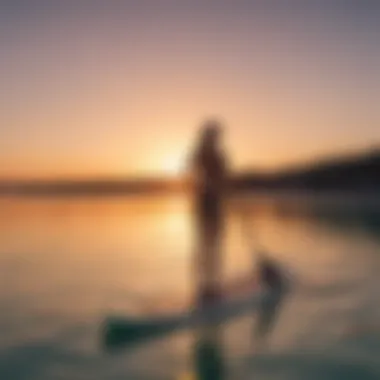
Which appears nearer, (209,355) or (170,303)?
(209,355)

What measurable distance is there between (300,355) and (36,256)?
3977 mm

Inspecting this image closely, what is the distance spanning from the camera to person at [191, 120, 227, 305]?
335cm

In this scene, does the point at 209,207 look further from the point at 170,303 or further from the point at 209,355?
the point at 209,355

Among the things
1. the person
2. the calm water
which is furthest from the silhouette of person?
the person

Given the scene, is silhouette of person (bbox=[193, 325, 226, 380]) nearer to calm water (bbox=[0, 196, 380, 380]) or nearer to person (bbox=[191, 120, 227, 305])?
calm water (bbox=[0, 196, 380, 380])

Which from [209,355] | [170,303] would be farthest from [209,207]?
[209,355]

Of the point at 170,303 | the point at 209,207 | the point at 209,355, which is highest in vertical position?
the point at 209,207

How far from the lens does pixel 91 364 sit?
2.74 meters

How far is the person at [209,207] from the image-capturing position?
3.35 metres

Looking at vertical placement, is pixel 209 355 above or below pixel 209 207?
below

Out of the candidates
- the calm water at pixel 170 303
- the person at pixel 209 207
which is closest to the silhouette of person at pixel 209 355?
the calm water at pixel 170 303

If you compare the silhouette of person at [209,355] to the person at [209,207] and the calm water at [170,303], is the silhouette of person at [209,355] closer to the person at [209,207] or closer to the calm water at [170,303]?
the calm water at [170,303]

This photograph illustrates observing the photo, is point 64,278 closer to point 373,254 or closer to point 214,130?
point 214,130

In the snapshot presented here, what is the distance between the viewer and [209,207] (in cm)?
350
